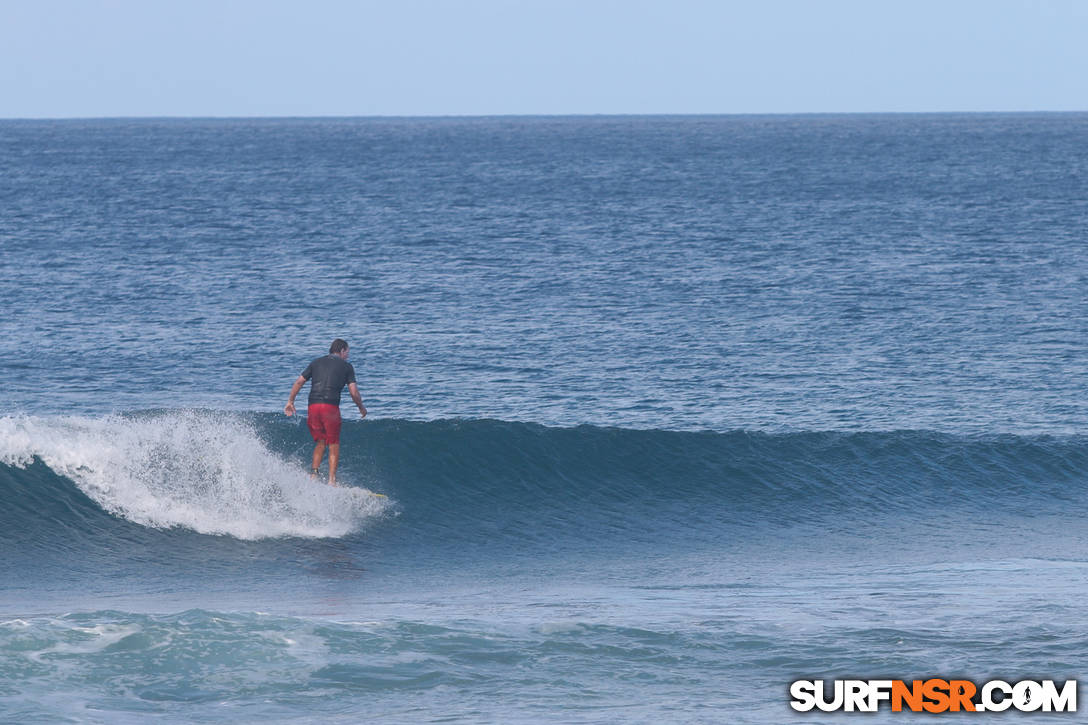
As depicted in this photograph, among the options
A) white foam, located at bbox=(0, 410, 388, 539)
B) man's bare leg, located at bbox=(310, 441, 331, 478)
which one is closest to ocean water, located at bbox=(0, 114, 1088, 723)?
white foam, located at bbox=(0, 410, 388, 539)

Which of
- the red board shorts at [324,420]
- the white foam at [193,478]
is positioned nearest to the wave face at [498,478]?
the white foam at [193,478]

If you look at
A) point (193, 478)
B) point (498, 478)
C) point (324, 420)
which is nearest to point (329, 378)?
point (324, 420)

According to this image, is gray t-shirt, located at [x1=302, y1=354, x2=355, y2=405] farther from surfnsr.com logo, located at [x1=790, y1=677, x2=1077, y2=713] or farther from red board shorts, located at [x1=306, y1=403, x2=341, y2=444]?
surfnsr.com logo, located at [x1=790, y1=677, x2=1077, y2=713]

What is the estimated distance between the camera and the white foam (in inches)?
577

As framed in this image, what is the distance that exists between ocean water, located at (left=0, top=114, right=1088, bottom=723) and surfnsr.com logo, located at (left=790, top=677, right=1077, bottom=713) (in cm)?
18

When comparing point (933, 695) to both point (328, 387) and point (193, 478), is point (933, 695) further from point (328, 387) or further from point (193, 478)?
point (193, 478)

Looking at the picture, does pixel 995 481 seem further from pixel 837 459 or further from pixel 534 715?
pixel 534 715

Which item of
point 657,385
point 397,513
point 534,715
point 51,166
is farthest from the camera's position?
point 51,166

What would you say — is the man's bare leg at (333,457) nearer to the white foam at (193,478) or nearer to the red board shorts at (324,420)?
the red board shorts at (324,420)

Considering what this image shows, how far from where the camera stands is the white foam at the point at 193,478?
48.1ft

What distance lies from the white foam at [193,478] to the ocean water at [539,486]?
1.6 inches

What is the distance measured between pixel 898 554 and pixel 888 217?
4576 centimetres

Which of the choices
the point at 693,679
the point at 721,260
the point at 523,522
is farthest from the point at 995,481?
the point at 721,260

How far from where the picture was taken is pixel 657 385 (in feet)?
78.2
